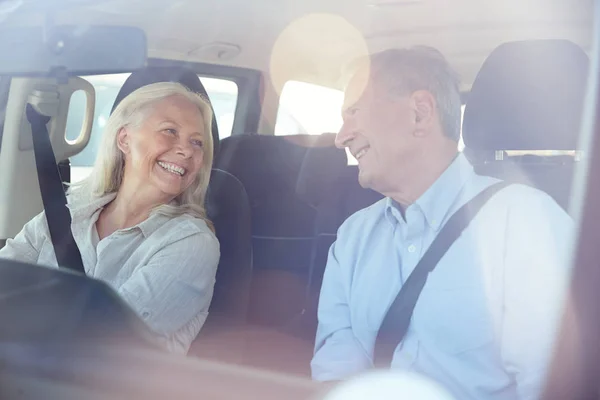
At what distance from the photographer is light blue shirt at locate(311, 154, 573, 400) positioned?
131cm

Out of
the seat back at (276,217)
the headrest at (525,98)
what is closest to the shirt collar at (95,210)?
the seat back at (276,217)

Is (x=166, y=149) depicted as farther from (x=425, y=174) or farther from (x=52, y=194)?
(x=425, y=174)

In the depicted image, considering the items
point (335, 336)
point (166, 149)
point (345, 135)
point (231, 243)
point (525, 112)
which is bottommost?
point (335, 336)

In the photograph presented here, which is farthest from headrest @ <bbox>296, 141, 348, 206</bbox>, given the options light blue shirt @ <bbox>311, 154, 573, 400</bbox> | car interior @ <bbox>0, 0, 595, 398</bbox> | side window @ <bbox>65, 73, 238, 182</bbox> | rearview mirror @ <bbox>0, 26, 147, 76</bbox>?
rearview mirror @ <bbox>0, 26, 147, 76</bbox>

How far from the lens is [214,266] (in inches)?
75.1

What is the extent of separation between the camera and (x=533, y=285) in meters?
1.33

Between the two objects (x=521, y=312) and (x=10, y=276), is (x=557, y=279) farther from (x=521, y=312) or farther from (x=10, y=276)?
(x=10, y=276)

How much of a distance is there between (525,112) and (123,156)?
42.8 inches

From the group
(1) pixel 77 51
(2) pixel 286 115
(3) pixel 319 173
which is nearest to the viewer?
(1) pixel 77 51

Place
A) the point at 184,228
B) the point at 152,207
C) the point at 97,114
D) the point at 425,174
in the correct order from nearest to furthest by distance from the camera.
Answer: the point at 425,174, the point at 184,228, the point at 152,207, the point at 97,114

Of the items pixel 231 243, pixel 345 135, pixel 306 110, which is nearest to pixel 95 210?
pixel 231 243

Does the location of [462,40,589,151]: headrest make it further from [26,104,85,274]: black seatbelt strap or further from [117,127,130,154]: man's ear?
[26,104,85,274]: black seatbelt strap

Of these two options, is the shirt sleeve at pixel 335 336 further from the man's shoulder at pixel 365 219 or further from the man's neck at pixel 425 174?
the man's neck at pixel 425 174

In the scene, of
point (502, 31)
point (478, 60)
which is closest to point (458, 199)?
point (502, 31)
